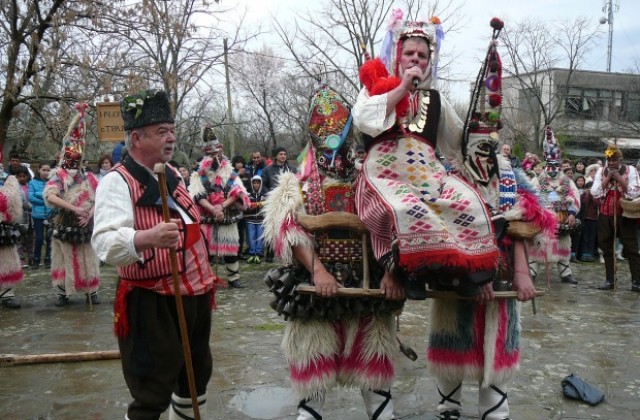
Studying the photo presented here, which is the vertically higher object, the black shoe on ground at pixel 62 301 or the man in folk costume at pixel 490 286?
the man in folk costume at pixel 490 286

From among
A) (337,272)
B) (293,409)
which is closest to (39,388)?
(293,409)

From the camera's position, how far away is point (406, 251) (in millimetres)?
2617

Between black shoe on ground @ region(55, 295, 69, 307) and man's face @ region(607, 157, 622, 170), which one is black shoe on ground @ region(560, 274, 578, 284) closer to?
man's face @ region(607, 157, 622, 170)

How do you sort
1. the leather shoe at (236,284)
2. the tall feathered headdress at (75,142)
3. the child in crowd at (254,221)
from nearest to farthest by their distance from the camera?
the tall feathered headdress at (75,142)
the leather shoe at (236,284)
the child in crowd at (254,221)

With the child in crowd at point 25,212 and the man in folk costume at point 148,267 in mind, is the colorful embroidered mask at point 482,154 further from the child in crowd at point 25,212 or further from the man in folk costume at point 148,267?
the child in crowd at point 25,212

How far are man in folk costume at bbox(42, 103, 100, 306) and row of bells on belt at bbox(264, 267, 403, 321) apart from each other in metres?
4.73

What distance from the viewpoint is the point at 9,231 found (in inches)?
282

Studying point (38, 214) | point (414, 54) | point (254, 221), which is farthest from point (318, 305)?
point (38, 214)

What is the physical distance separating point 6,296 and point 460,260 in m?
6.84

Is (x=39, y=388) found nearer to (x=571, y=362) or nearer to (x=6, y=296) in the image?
(x=6, y=296)

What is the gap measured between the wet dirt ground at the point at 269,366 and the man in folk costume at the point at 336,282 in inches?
10.4

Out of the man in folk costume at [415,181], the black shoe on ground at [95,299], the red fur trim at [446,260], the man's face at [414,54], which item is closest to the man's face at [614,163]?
the man in folk costume at [415,181]

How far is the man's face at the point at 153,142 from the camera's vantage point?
2.74 meters

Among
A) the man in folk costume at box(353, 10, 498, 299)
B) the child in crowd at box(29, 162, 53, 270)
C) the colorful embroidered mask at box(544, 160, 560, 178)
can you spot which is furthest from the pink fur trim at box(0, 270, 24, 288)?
the colorful embroidered mask at box(544, 160, 560, 178)
